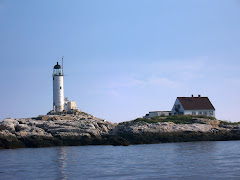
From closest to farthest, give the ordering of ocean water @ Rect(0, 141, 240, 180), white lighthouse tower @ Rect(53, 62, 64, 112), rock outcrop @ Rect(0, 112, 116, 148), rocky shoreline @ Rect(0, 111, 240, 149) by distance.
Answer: ocean water @ Rect(0, 141, 240, 180) < rock outcrop @ Rect(0, 112, 116, 148) < rocky shoreline @ Rect(0, 111, 240, 149) < white lighthouse tower @ Rect(53, 62, 64, 112)

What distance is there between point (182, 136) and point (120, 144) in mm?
9873

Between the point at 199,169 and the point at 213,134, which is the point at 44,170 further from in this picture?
the point at 213,134

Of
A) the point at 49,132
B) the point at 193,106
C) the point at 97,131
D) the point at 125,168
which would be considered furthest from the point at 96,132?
the point at 125,168

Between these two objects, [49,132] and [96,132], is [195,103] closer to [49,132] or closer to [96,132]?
[96,132]

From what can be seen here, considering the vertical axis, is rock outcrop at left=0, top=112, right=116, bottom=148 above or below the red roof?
below

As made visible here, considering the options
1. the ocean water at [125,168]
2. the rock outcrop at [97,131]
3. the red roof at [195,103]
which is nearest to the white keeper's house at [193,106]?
the red roof at [195,103]

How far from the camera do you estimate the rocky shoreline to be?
4794cm

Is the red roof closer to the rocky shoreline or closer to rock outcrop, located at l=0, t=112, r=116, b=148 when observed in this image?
the rocky shoreline

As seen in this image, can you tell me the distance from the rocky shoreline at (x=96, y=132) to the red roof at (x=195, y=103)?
24.5 feet

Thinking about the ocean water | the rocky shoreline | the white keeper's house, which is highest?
the white keeper's house

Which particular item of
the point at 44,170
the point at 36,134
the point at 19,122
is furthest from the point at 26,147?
the point at 44,170

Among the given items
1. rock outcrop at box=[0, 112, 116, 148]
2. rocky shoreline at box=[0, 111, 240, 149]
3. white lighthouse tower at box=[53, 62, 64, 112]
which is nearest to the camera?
rock outcrop at box=[0, 112, 116, 148]

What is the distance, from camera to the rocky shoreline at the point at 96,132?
4794 centimetres

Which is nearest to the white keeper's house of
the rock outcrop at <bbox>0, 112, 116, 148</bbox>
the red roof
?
the red roof
